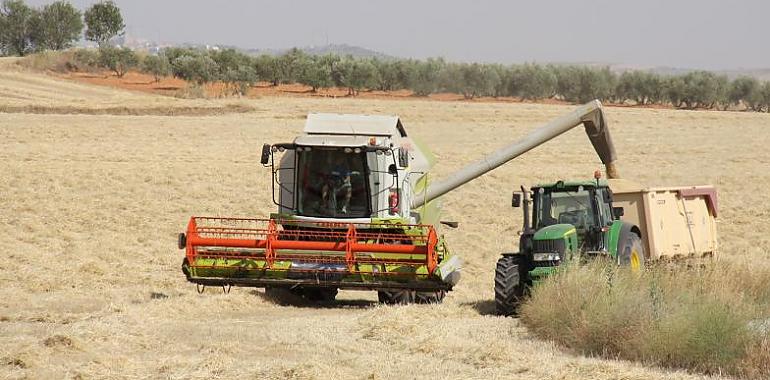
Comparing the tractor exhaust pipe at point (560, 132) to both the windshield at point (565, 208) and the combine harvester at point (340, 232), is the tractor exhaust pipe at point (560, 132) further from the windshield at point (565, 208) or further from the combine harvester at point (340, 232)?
the windshield at point (565, 208)

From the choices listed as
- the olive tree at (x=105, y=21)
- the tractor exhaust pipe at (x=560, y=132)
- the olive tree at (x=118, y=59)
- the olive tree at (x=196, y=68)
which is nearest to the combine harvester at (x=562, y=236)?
the tractor exhaust pipe at (x=560, y=132)

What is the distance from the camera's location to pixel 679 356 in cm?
1175

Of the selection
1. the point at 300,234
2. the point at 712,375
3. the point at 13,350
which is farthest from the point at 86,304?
the point at 712,375

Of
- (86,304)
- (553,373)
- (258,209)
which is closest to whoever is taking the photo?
(553,373)

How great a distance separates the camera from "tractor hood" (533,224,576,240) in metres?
16.1

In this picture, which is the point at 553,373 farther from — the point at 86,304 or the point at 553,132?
the point at 553,132

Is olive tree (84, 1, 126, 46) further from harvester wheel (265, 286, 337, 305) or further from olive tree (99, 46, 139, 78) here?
harvester wheel (265, 286, 337, 305)

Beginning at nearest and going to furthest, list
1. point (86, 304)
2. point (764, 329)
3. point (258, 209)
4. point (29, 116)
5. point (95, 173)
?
1. point (764, 329)
2. point (86, 304)
3. point (258, 209)
4. point (95, 173)
5. point (29, 116)

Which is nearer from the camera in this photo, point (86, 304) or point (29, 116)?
point (86, 304)

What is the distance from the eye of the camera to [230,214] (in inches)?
1141

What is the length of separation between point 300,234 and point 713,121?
36.6 meters

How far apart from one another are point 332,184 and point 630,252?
15.2 ft

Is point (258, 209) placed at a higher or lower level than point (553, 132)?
lower

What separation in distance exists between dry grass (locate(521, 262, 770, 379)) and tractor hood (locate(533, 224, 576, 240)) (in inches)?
35.0
